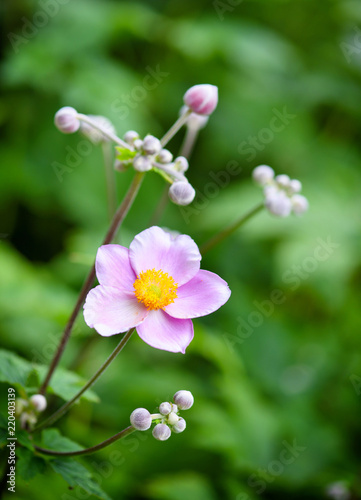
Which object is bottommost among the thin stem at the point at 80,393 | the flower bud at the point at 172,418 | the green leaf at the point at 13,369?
the green leaf at the point at 13,369

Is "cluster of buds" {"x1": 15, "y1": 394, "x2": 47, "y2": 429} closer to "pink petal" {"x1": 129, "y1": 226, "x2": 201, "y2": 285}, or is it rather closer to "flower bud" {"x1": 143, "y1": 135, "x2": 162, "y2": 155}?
"pink petal" {"x1": 129, "y1": 226, "x2": 201, "y2": 285}

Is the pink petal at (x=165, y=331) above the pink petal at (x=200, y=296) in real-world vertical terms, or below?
below

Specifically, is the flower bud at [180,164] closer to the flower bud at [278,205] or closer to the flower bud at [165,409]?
the flower bud at [278,205]

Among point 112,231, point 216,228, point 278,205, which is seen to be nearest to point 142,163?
point 112,231

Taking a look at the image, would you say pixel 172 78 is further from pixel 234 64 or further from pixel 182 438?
pixel 182 438

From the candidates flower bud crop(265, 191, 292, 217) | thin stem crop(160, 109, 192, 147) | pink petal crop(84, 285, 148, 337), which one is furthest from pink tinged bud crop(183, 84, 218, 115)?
pink petal crop(84, 285, 148, 337)

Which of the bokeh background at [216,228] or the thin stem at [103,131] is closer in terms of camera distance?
the thin stem at [103,131]

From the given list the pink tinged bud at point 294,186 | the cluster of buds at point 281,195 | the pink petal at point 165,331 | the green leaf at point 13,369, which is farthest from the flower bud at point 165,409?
the pink tinged bud at point 294,186
